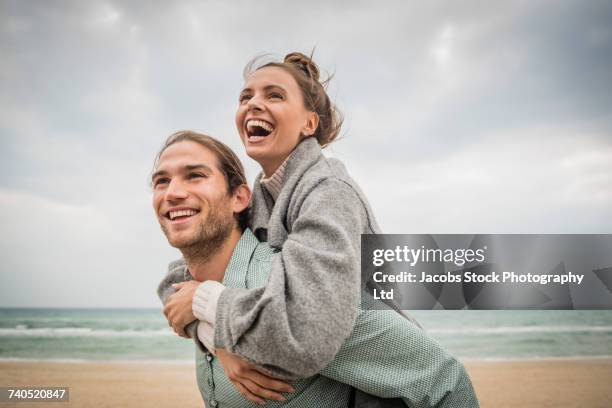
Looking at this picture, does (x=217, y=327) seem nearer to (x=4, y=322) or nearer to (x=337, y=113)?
→ (x=337, y=113)

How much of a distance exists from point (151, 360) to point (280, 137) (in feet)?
27.6

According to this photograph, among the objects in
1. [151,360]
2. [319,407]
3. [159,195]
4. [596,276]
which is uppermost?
[151,360]

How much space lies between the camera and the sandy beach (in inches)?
220

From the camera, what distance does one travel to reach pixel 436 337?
35.1 feet

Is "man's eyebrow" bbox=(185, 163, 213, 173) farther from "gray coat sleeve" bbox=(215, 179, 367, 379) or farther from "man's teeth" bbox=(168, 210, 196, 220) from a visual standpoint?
"gray coat sleeve" bbox=(215, 179, 367, 379)

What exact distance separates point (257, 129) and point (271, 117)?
8cm

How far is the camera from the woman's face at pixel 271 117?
1721 millimetres

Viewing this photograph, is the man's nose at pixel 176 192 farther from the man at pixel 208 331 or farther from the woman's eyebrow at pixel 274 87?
the woman's eyebrow at pixel 274 87

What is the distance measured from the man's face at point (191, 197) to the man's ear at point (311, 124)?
0.36 m

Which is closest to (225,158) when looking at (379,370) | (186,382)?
(379,370)

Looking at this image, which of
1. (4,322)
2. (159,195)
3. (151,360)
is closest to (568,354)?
(151,360)

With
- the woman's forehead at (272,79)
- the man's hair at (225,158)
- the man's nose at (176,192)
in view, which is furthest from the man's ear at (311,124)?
the man's nose at (176,192)

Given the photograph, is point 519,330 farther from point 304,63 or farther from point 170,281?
point 170,281

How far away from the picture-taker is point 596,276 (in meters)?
2.40
